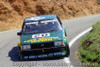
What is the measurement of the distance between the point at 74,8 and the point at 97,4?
7.07 metres

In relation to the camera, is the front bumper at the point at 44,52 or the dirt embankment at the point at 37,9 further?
the dirt embankment at the point at 37,9

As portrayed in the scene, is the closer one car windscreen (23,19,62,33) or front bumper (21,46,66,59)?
Result: front bumper (21,46,66,59)

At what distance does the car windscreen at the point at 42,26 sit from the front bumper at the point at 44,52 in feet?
3.77

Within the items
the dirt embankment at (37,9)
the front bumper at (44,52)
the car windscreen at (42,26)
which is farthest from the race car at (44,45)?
the dirt embankment at (37,9)

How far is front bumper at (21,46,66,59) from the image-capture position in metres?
9.15

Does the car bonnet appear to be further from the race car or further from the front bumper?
the front bumper

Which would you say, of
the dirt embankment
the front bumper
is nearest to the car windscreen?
the front bumper

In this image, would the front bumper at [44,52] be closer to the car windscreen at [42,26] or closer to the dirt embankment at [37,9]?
the car windscreen at [42,26]

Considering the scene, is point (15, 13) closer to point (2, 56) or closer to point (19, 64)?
point (2, 56)

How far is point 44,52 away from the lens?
30.2ft

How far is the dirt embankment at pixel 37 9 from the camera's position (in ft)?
79.0

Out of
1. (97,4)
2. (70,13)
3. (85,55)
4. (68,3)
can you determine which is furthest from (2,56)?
(97,4)

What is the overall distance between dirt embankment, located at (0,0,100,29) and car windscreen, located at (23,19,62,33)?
11.5m

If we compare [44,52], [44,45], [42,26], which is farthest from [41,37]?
[42,26]
